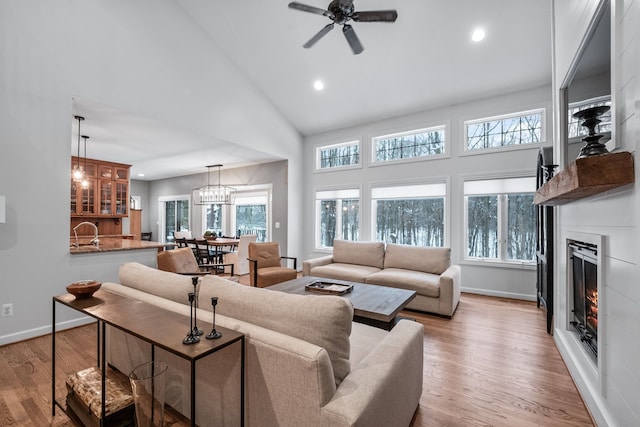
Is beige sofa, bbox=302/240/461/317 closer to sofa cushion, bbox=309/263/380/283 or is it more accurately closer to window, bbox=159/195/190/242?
sofa cushion, bbox=309/263/380/283

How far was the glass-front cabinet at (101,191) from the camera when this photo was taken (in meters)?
6.21

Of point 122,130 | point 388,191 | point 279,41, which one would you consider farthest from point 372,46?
point 122,130

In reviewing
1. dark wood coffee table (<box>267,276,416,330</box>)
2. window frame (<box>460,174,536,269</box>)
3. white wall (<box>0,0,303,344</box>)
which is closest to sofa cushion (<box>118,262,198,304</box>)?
dark wood coffee table (<box>267,276,416,330</box>)

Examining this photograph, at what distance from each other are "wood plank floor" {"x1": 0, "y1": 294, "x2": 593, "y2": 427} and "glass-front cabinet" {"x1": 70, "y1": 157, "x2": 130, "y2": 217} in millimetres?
4169

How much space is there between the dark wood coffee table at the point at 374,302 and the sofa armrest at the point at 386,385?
632 mm

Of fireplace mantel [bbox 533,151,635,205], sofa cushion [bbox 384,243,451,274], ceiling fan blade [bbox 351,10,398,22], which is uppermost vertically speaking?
ceiling fan blade [bbox 351,10,398,22]

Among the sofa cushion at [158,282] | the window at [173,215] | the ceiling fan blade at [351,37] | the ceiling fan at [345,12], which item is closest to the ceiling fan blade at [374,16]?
the ceiling fan at [345,12]

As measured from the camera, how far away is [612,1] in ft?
4.96

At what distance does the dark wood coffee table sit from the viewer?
2.47 metres

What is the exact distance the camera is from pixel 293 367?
1179 mm

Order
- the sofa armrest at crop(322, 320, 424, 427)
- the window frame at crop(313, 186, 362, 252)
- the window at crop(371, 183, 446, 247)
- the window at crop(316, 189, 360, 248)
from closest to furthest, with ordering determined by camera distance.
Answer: the sofa armrest at crop(322, 320, 424, 427) → the window at crop(371, 183, 446, 247) → the window frame at crop(313, 186, 362, 252) → the window at crop(316, 189, 360, 248)

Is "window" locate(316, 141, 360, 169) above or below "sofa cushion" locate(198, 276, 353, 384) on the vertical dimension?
above

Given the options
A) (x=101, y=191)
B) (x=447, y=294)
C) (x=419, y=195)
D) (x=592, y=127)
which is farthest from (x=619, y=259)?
(x=101, y=191)

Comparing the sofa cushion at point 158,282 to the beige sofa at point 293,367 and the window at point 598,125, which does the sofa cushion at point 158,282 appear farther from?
the window at point 598,125
